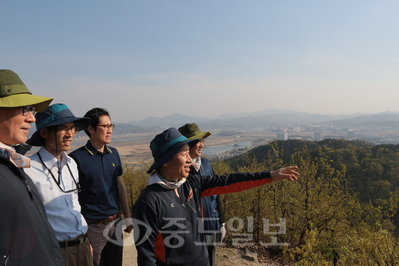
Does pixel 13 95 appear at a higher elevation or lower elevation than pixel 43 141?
higher

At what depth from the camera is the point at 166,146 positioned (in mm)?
2150

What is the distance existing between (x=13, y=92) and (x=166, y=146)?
1.09 m

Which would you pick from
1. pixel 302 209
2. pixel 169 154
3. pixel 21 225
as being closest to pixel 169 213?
pixel 169 154

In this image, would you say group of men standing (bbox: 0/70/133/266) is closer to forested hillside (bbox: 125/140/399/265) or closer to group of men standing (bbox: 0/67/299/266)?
group of men standing (bbox: 0/67/299/266)

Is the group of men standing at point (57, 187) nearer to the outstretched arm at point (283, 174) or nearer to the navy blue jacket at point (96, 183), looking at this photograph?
the navy blue jacket at point (96, 183)

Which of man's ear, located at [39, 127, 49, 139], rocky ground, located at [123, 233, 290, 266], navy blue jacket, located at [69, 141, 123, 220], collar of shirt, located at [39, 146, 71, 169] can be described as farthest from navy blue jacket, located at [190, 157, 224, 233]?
rocky ground, located at [123, 233, 290, 266]

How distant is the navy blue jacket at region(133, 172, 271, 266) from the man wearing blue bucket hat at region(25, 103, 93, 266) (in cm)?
75

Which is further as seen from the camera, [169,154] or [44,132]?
[44,132]

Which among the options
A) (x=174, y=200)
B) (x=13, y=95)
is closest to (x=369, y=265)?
(x=174, y=200)

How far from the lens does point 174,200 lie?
2117 millimetres

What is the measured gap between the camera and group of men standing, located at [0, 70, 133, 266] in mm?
1409

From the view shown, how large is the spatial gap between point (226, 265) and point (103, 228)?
533cm

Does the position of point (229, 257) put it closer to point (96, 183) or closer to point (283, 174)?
point (96, 183)

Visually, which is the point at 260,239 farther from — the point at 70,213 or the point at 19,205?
the point at 19,205
